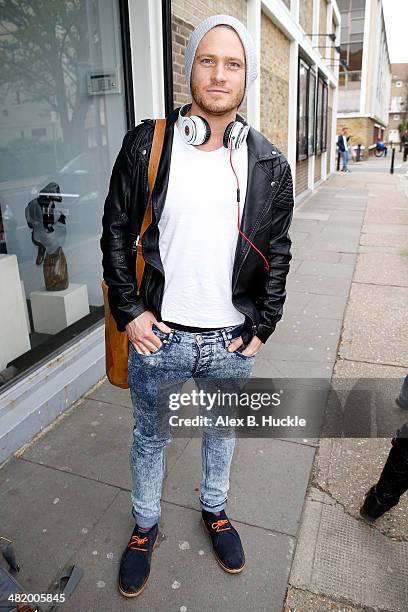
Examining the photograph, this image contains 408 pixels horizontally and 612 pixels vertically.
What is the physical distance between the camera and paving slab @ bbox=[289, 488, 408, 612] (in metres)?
2.08

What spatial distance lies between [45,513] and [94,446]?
590 mm

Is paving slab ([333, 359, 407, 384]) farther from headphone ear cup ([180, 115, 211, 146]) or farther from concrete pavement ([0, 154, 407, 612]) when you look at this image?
headphone ear cup ([180, 115, 211, 146])

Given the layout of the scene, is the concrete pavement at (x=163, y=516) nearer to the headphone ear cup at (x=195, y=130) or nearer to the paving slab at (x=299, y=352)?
the paving slab at (x=299, y=352)

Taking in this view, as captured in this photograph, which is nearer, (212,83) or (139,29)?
(212,83)

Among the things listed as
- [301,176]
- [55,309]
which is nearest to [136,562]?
[55,309]

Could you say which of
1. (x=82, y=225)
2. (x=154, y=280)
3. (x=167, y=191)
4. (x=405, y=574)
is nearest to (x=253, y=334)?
(x=154, y=280)

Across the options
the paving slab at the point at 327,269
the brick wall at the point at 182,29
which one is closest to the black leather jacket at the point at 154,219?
the brick wall at the point at 182,29

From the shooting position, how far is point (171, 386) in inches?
76.9

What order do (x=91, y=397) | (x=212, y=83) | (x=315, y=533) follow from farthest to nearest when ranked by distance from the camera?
1. (x=91, y=397)
2. (x=315, y=533)
3. (x=212, y=83)

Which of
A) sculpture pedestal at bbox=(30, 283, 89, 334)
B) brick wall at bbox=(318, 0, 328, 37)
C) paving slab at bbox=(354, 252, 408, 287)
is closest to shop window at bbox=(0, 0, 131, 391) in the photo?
sculpture pedestal at bbox=(30, 283, 89, 334)

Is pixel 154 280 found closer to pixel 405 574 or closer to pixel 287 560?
pixel 287 560

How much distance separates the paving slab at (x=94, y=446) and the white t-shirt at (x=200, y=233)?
1.40m

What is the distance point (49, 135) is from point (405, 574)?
4201mm

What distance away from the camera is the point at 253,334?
6.37ft
